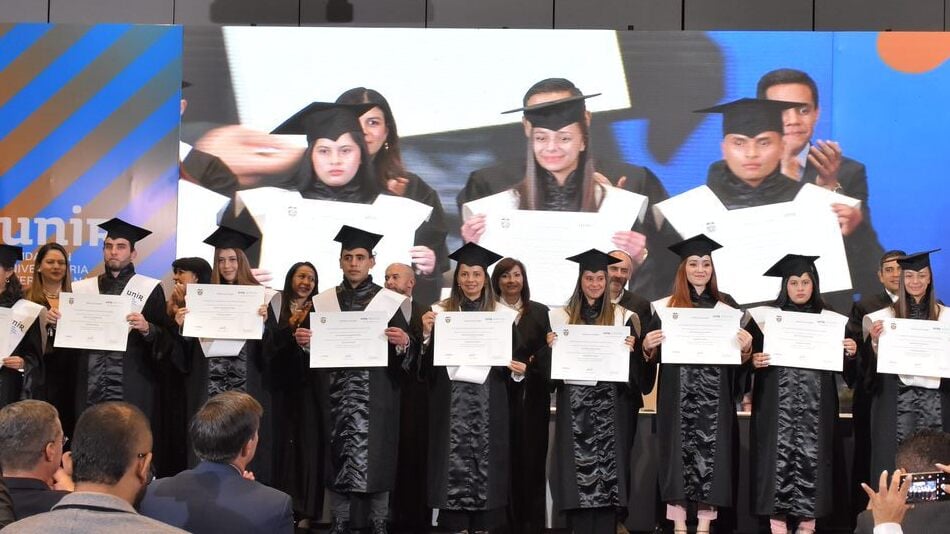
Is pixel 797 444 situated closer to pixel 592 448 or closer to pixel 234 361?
pixel 592 448

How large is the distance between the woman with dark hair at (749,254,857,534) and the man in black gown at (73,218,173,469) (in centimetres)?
344

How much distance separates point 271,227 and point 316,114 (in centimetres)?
88

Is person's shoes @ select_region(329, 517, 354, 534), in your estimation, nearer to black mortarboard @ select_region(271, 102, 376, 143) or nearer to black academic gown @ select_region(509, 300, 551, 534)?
black academic gown @ select_region(509, 300, 551, 534)

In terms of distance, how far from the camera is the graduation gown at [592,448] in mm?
6090

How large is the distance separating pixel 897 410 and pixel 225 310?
3804mm

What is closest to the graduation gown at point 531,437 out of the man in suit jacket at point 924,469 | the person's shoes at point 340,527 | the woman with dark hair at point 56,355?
the person's shoes at point 340,527

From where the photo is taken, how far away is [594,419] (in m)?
6.13

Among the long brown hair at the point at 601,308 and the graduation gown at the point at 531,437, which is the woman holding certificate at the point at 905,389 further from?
the graduation gown at the point at 531,437

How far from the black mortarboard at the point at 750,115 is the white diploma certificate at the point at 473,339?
9.04ft

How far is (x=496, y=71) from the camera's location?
798 centimetres

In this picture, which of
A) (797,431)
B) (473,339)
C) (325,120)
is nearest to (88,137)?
(325,120)

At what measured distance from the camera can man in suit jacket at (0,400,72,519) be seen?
3230 millimetres

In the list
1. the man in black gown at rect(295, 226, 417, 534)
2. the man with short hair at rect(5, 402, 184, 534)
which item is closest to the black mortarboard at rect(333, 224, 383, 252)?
the man in black gown at rect(295, 226, 417, 534)

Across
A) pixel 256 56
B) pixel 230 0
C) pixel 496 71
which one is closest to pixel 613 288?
pixel 496 71
